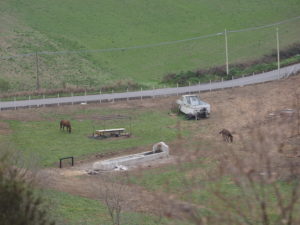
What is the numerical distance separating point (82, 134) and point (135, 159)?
24.3ft

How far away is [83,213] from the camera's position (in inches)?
859

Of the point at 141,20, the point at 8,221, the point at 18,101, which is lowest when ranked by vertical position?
the point at 8,221

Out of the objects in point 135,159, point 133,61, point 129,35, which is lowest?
point 135,159

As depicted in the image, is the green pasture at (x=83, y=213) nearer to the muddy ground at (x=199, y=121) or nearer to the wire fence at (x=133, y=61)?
the muddy ground at (x=199, y=121)

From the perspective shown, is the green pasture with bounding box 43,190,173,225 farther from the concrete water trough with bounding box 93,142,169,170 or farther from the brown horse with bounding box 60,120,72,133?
the brown horse with bounding box 60,120,72,133

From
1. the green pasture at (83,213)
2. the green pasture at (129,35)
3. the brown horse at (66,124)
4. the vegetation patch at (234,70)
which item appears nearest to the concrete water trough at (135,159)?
the green pasture at (83,213)

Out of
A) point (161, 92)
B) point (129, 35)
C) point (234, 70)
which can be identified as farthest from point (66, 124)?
point (129, 35)

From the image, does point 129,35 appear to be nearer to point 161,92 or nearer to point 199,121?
point 161,92

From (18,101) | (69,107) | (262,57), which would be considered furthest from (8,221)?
(262,57)

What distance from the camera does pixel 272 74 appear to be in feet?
182

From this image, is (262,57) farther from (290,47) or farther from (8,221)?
(8,221)

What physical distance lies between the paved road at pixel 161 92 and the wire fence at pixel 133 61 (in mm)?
2793

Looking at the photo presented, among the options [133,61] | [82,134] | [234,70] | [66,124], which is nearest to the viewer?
[82,134]

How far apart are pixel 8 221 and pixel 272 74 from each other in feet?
150
